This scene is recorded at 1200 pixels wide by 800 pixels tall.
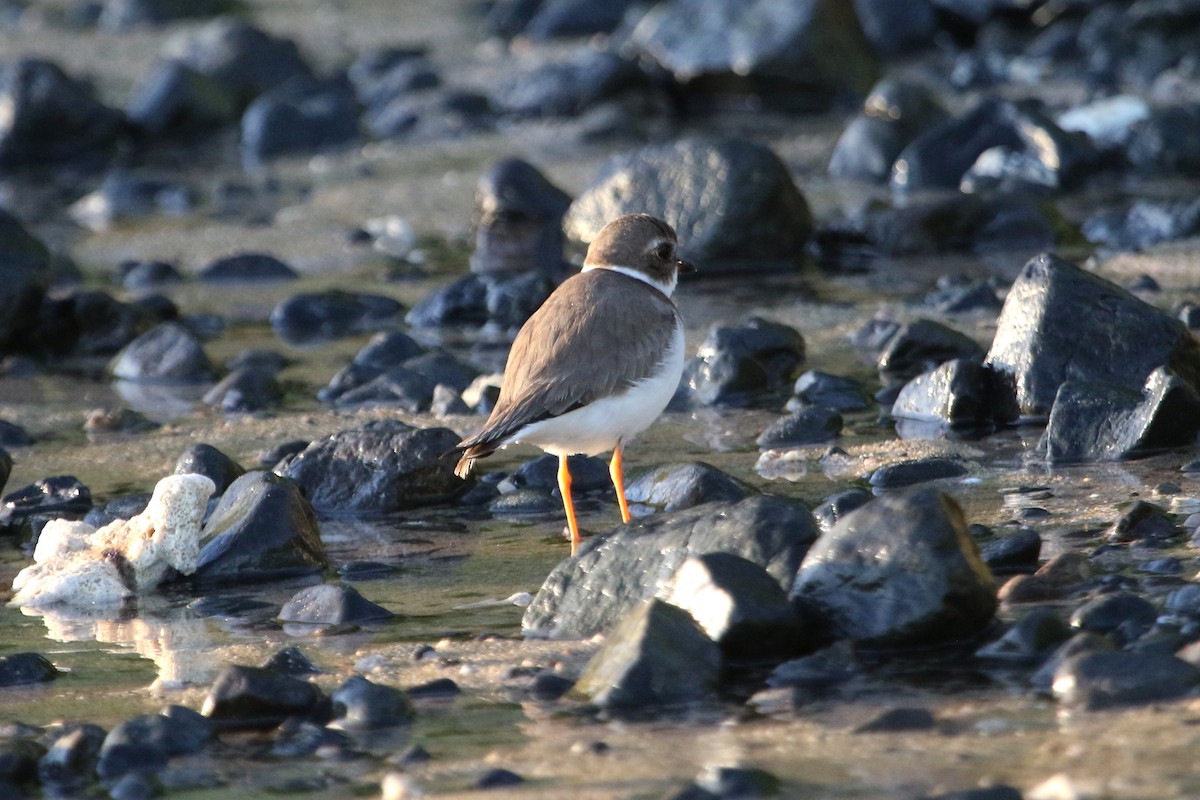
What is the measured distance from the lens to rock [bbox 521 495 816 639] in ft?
16.0

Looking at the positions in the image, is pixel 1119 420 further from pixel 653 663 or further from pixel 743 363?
pixel 653 663

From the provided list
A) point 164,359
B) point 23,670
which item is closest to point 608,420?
point 23,670

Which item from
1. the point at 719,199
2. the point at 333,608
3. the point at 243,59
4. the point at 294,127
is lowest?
the point at 333,608

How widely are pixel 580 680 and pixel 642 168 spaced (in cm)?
661

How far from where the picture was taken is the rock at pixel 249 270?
37.3 ft

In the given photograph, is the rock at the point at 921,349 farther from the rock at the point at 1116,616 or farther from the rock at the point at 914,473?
the rock at the point at 1116,616

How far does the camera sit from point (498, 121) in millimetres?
16016

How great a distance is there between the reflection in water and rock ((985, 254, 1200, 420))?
3698mm

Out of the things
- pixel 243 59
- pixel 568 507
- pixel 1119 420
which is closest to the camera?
pixel 568 507

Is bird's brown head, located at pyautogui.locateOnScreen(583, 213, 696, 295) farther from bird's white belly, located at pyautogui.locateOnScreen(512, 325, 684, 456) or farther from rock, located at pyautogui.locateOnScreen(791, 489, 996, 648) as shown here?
rock, located at pyautogui.locateOnScreen(791, 489, 996, 648)

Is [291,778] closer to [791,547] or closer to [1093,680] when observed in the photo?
[791,547]

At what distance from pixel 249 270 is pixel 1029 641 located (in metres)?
8.03

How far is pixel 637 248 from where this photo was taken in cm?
662

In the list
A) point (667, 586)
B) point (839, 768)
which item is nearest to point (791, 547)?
point (667, 586)
